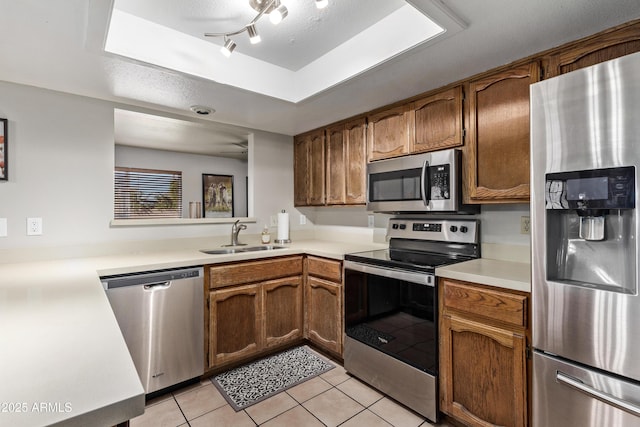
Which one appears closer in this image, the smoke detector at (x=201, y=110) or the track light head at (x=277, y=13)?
the track light head at (x=277, y=13)

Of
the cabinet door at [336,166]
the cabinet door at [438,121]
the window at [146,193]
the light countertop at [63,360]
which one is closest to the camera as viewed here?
the light countertop at [63,360]

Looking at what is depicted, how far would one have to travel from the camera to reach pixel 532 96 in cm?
135

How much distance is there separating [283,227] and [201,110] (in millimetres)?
1252

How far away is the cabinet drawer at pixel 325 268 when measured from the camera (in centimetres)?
240

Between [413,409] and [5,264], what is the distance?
2650 mm

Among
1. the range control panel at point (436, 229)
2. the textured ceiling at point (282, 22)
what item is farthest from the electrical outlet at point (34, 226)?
the range control panel at point (436, 229)

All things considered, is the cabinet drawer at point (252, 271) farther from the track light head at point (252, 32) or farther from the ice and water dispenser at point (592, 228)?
the ice and water dispenser at point (592, 228)

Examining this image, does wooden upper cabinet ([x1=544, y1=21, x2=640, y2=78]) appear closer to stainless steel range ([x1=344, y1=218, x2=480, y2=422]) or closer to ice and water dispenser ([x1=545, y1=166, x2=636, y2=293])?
ice and water dispenser ([x1=545, y1=166, x2=636, y2=293])

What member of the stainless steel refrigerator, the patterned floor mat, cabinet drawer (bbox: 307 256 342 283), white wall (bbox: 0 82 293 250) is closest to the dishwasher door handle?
white wall (bbox: 0 82 293 250)

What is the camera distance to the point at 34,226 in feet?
6.88

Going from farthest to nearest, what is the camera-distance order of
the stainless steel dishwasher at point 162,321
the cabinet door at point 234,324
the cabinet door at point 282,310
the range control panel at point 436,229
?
the cabinet door at point 282,310
the cabinet door at point 234,324
the range control panel at point 436,229
the stainless steel dishwasher at point 162,321

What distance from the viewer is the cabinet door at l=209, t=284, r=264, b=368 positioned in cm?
225

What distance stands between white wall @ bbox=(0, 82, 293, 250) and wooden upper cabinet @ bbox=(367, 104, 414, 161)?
6.28 ft

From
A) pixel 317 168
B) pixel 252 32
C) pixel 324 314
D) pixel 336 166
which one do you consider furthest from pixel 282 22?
pixel 324 314
